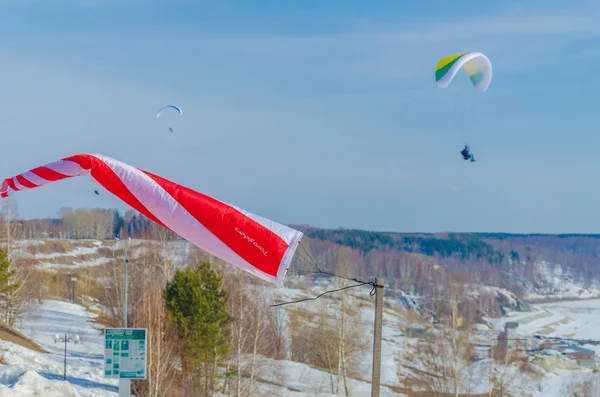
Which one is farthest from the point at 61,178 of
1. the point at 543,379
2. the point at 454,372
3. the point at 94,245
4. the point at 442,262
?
the point at 442,262

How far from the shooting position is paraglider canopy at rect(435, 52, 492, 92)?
1179 centimetres

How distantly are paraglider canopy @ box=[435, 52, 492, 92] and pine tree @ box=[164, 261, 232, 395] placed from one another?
16.9 m

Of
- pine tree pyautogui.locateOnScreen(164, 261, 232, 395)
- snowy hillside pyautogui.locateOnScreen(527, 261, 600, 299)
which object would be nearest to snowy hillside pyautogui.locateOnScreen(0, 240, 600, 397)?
pine tree pyautogui.locateOnScreen(164, 261, 232, 395)

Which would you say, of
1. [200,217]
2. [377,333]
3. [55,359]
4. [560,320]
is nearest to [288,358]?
[55,359]

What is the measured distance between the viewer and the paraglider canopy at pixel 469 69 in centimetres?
1179

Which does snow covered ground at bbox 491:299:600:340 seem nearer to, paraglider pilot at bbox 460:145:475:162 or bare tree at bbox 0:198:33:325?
bare tree at bbox 0:198:33:325

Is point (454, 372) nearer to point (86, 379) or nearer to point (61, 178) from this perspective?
point (86, 379)

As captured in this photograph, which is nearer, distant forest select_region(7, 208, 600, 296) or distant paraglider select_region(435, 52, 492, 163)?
distant paraglider select_region(435, 52, 492, 163)

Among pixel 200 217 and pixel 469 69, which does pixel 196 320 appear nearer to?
pixel 469 69

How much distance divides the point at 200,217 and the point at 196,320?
22359 millimetres

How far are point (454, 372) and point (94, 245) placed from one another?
8419 centimetres

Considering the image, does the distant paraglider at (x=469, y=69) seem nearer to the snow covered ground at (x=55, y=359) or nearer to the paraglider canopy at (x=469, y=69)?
the paraglider canopy at (x=469, y=69)

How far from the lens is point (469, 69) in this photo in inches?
538

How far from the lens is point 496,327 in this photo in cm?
9756
